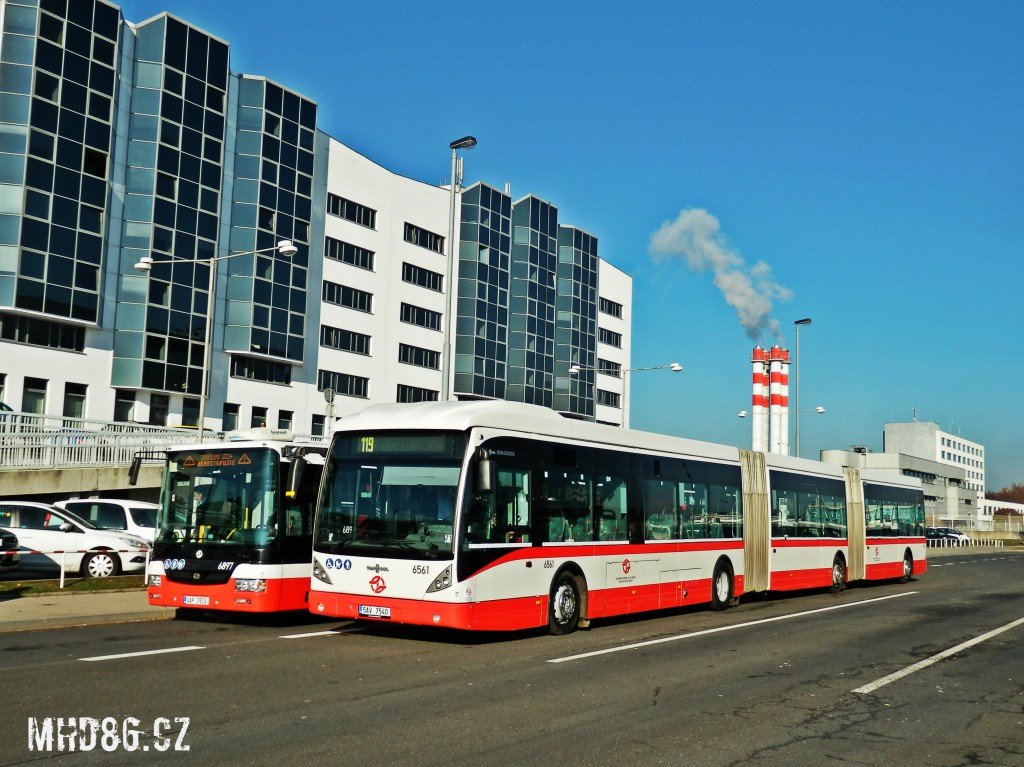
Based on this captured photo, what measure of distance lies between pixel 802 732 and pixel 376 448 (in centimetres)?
727

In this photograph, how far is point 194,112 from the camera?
162 feet

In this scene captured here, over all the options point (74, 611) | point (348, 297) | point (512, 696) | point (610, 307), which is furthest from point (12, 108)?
point (610, 307)

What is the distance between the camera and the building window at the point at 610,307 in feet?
284

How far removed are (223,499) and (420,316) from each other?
167 ft

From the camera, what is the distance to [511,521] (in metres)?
14.3

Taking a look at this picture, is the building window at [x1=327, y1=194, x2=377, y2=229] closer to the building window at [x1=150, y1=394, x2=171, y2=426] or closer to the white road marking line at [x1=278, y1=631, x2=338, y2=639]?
the building window at [x1=150, y1=394, x2=171, y2=426]

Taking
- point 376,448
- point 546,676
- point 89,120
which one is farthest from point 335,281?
point 546,676

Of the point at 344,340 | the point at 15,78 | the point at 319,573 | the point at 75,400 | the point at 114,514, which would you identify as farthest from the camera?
the point at 344,340

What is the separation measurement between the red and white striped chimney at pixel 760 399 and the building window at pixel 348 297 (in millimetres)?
37380

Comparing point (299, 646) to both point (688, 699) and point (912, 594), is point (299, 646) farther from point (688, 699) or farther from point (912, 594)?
point (912, 594)

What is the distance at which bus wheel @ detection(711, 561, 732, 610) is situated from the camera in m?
20.5

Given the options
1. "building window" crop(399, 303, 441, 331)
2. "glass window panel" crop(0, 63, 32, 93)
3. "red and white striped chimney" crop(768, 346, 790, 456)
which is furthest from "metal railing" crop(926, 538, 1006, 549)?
"glass window panel" crop(0, 63, 32, 93)

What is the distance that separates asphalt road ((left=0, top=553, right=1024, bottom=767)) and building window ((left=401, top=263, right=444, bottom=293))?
49.4 m

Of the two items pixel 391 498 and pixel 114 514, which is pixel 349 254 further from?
pixel 391 498
